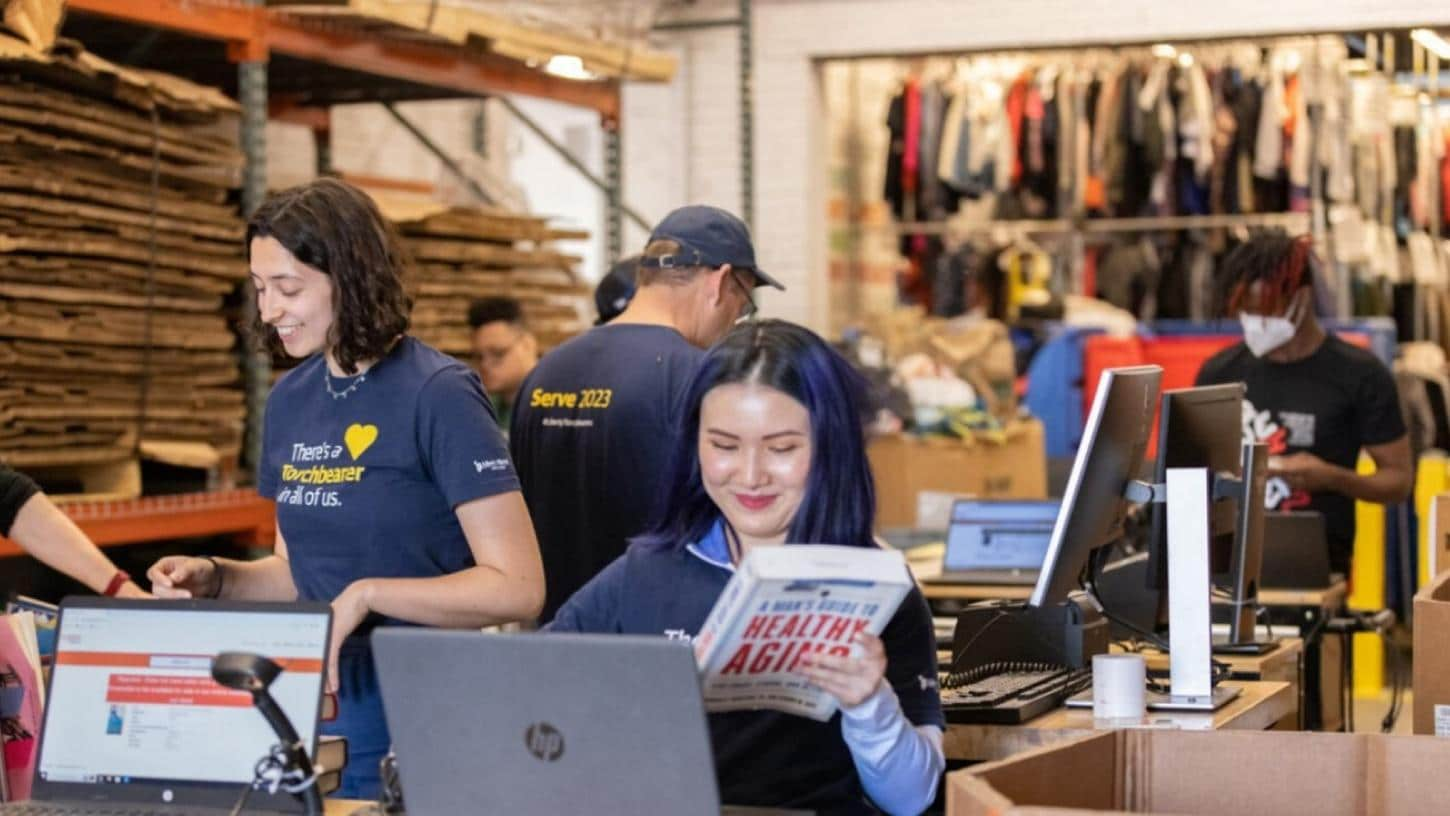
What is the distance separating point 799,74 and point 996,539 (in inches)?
173

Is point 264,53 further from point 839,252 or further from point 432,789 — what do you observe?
point 839,252

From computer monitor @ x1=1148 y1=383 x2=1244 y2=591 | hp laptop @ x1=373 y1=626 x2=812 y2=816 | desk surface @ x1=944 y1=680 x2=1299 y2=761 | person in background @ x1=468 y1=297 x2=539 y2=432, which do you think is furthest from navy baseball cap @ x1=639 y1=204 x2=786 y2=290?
hp laptop @ x1=373 y1=626 x2=812 y2=816

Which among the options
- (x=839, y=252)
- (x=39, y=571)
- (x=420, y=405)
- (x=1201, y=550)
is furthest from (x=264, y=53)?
(x=839, y=252)

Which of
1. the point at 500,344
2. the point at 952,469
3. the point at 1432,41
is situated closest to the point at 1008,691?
the point at 500,344

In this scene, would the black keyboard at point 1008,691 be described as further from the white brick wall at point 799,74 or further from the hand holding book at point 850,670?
the white brick wall at point 799,74

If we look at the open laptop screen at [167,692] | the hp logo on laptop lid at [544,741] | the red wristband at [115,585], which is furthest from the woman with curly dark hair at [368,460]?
the hp logo on laptop lid at [544,741]

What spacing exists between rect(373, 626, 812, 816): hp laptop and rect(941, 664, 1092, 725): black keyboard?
112 centimetres

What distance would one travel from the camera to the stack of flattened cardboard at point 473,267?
657 cm

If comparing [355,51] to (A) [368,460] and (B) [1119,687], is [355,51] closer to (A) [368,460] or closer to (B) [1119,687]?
(A) [368,460]

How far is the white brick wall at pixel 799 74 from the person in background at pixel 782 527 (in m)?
6.70

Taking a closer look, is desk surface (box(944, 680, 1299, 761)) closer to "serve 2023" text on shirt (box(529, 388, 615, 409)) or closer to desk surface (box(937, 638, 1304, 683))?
desk surface (box(937, 638, 1304, 683))

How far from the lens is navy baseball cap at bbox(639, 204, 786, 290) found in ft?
14.6

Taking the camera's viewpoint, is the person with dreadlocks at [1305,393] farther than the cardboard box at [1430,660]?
Yes

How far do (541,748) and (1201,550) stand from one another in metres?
1.49
